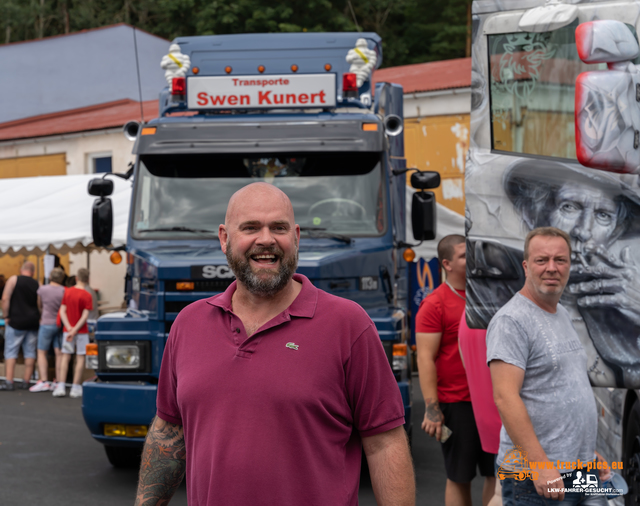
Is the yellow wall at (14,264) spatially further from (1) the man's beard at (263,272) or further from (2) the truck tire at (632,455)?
(1) the man's beard at (263,272)

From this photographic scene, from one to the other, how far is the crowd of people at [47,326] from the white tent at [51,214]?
61 centimetres

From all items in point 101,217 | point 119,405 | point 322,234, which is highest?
point 101,217

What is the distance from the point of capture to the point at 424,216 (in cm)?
754

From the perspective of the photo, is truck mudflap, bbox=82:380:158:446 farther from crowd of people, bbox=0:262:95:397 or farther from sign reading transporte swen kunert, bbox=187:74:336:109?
crowd of people, bbox=0:262:95:397

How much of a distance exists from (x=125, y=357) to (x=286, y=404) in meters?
4.34

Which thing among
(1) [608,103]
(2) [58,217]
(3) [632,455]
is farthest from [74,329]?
(1) [608,103]

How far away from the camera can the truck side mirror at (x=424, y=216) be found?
7.53m

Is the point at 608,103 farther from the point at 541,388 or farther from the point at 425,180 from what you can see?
the point at 425,180

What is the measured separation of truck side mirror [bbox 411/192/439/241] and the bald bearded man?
4.80 meters

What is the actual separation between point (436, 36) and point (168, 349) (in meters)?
34.4

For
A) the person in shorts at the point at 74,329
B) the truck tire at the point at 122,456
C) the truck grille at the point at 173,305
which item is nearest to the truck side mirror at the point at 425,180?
the truck grille at the point at 173,305

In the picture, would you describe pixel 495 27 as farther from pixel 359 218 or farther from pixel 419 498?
pixel 419 498

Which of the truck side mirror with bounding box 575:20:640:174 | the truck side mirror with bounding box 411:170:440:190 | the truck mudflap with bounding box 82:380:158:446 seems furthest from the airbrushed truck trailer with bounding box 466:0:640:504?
the truck mudflap with bounding box 82:380:158:446

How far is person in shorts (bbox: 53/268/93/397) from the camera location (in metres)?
12.3
